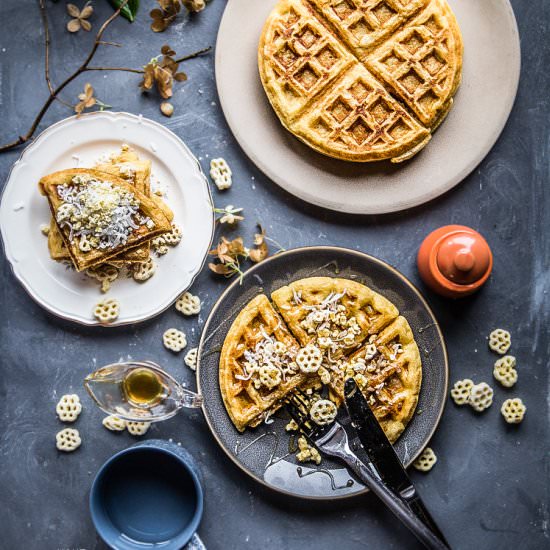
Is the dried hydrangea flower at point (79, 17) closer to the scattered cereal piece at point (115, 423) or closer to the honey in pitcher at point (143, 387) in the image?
the honey in pitcher at point (143, 387)

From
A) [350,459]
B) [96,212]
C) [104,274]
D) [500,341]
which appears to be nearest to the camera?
[96,212]

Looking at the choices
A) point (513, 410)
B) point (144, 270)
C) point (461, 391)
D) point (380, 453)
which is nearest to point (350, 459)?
point (380, 453)

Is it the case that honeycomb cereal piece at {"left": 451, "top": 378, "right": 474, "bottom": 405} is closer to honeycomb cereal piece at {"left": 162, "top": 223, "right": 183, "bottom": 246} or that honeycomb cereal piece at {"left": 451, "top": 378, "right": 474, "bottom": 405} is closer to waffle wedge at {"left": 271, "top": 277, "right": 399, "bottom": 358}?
waffle wedge at {"left": 271, "top": 277, "right": 399, "bottom": 358}

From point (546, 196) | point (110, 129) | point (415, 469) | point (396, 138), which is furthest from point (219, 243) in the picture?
point (546, 196)

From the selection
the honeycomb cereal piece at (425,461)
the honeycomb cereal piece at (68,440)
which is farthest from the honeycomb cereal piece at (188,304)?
the honeycomb cereal piece at (425,461)

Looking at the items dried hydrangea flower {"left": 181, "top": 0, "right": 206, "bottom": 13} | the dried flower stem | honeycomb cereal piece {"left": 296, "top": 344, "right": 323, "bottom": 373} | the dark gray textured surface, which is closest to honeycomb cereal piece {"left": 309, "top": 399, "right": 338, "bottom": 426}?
honeycomb cereal piece {"left": 296, "top": 344, "right": 323, "bottom": 373}

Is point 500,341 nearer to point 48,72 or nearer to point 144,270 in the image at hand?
point 144,270
